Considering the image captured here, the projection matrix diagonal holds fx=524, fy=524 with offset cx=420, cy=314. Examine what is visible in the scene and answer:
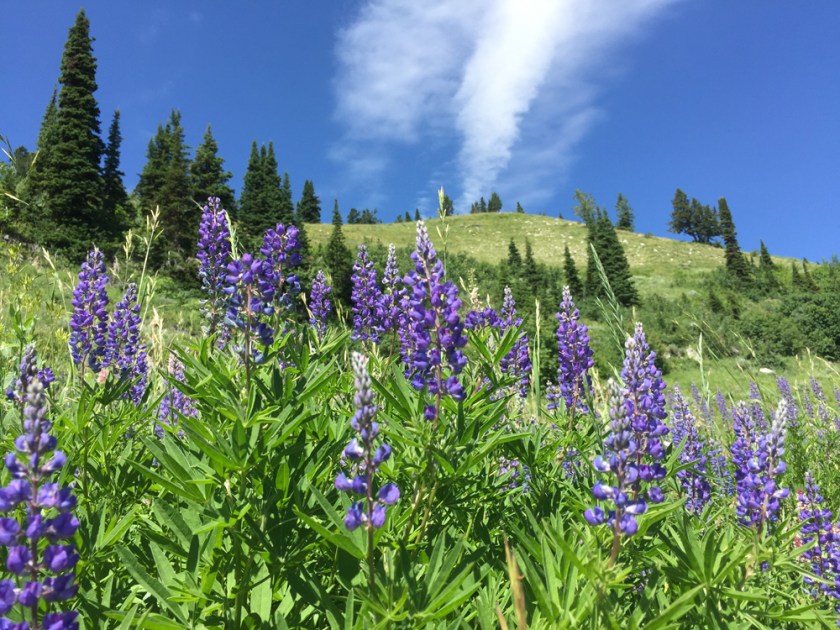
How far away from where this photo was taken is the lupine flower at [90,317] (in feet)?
12.5

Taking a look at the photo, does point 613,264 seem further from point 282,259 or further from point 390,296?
point 282,259

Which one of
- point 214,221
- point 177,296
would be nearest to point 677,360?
point 177,296

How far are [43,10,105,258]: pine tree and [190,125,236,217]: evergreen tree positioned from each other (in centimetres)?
617

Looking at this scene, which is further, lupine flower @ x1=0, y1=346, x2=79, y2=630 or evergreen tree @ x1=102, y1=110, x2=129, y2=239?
evergreen tree @ x1=102, y1=110, x2=129, y2=239

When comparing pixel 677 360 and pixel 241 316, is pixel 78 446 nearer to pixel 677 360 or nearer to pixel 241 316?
pixel 241 316

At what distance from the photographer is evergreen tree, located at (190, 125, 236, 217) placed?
38.3 metres

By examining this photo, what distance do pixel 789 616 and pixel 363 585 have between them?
1.56 m

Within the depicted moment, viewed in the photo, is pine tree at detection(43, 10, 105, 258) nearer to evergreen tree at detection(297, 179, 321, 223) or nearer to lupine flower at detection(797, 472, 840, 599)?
lupine flower at detection(797, 472, 840, 599)

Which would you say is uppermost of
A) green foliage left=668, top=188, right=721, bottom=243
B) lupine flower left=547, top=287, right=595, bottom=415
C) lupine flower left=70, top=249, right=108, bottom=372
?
green foliage left=668, top=188, right=721, bottom=243

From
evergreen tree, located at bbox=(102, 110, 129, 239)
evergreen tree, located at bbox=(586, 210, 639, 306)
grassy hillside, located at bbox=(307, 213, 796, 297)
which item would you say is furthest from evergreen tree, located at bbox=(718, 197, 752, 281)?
evergreen tree, located at bbox=(102, 110, 129, 239)

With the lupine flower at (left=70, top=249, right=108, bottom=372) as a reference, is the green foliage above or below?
above

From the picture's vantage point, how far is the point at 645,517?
6.26 feet

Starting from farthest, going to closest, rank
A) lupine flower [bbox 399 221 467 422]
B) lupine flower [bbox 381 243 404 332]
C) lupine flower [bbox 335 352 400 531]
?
1. lupine flower [bbox 381 243 404 332]
2. lupine flower [bbox 399 221 467 422]
3. lupine flower [bbox 335 352 400 531]

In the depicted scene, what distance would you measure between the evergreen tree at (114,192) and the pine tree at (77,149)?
2119mm
